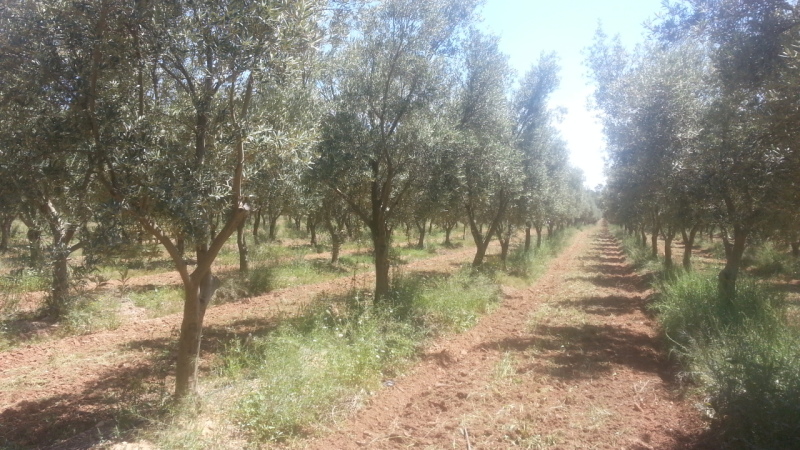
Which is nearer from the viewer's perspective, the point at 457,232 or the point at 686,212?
the point at 686,212

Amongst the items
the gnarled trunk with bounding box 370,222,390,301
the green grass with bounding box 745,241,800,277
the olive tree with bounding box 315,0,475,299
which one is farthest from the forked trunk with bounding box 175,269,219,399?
the green grass with bounding box 745,241,800,277

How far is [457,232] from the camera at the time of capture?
6134 centimetres

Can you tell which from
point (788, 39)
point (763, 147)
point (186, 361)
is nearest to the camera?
point (186, 361)

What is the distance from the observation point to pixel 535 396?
7.61 meters

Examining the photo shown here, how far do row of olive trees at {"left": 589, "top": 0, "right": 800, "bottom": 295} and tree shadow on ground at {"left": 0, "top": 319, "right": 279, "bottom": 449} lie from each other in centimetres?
972

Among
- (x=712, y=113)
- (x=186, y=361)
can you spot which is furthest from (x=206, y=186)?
(x=712, y=113)

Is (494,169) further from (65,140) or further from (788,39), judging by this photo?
(65,140)

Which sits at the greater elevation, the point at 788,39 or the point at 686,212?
the point at 788,39

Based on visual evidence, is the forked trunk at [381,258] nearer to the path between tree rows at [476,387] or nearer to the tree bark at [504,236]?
the path between tree rows at [476,387]

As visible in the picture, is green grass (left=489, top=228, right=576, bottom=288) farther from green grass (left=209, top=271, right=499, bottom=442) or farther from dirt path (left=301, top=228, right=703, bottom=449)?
green grass (left=209, top=271, right=499, bottom=442)

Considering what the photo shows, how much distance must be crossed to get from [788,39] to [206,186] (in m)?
8.57

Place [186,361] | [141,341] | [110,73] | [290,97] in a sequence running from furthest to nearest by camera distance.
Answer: [141,341] → [290,97] → [186,361] → [110,73]

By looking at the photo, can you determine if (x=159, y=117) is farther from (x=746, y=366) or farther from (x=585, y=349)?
(x=585, y=349)

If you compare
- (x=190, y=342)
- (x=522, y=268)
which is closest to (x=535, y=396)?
(x=190, y=342)
